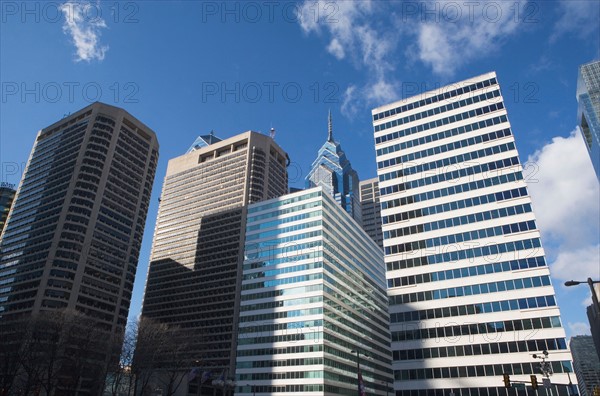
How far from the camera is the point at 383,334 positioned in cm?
14662

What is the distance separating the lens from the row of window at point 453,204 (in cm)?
7638

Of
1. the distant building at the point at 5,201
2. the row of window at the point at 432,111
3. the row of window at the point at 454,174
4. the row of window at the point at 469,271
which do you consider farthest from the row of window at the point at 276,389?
the distant building at the point at 5,201

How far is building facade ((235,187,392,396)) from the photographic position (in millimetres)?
101938

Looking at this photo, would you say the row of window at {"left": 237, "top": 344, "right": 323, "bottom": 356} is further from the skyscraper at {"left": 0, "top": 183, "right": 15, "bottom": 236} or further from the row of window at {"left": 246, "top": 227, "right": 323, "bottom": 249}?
the skyscraper at {"left": 0, "top": 183, "right": 15, "bottom": 236}

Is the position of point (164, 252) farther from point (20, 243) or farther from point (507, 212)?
point (507, 212)

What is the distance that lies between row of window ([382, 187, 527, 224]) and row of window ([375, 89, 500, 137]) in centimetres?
1573

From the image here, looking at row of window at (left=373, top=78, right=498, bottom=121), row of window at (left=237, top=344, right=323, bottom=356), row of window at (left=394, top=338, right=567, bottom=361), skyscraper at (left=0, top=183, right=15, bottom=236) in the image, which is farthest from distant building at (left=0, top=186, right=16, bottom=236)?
row of window at (left=394, top=338, right=567, bottom=361)

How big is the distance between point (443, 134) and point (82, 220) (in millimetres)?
112885

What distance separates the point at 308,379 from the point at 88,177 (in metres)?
100

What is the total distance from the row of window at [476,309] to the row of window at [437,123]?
34.6 m

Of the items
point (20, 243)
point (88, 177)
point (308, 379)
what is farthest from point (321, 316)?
point (20, 243)

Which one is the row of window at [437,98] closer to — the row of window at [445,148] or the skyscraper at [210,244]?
the row of window at [445,148]

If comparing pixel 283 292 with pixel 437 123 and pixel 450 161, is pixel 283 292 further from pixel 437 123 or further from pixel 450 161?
pixel 437 123

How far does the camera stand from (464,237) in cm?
7706
